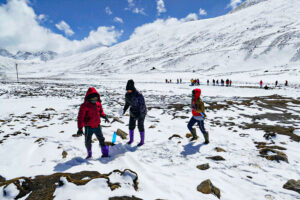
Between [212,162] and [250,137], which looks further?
[250,137]

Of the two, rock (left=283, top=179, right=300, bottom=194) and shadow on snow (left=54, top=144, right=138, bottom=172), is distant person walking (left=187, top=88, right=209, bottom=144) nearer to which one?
shadow on snow (left=54, top=144, right=138, bottom=172)

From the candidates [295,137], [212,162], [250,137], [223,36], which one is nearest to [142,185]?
[212,162]

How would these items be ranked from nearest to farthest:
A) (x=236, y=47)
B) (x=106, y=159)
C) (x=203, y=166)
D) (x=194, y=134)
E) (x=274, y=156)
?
1. (x=203, y=166)
2. (x=274, y=156)
3. (x=106, y=159)
4. (x=194, y=134)
5. (x=236, y=47)

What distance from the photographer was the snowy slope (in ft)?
256

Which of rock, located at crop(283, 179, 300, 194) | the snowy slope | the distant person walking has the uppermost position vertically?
the snowy slope

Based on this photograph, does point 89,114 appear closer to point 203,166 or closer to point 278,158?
point 203,166

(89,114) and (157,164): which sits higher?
(89,114)

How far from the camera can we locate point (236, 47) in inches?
4144

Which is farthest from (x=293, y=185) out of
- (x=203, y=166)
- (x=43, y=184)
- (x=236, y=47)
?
(x=236, y=47)

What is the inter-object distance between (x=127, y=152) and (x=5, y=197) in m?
3.04

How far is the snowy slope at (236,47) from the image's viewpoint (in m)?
78.0

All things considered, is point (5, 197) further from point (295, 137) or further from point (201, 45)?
point (201, 45)

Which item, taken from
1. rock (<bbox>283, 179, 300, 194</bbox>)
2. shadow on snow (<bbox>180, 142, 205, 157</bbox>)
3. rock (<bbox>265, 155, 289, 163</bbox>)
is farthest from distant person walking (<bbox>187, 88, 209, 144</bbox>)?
rock (<bbox>283, 179, 300, 194</bbox>)

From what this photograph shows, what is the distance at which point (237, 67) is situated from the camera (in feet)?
275
